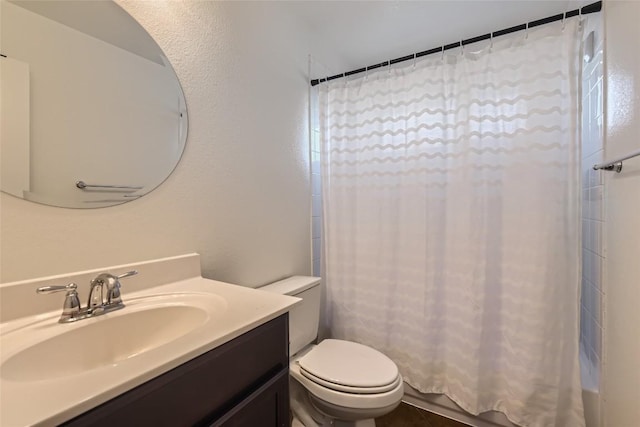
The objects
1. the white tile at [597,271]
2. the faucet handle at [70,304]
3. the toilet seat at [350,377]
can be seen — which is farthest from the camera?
the white tile at [597,271]

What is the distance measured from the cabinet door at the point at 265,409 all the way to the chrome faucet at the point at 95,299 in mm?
440

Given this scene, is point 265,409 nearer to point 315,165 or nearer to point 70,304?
point 70,304

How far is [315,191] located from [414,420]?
146cm

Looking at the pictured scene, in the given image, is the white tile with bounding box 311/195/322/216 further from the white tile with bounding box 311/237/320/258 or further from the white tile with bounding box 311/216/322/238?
the white tile with bounding box 311/237/320/258

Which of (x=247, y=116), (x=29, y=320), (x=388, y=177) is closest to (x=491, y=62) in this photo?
(x=388, y=177)

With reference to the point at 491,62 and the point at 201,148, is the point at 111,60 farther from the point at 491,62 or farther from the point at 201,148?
the point at 491,62

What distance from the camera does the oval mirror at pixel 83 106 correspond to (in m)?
0.72

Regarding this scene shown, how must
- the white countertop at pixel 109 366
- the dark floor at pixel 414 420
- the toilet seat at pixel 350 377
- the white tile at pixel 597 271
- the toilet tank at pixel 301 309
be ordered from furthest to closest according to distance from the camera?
1. the dark floor at pixel 414 420
2. the toilet tank at pixel 301 309
3. the white tile at pixel 597 271
4. the toilet seat at pixel 350 377
5. the white countertop at pixel 109 366

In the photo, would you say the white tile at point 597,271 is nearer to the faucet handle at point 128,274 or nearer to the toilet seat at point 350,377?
the toilet seat at point 350,377

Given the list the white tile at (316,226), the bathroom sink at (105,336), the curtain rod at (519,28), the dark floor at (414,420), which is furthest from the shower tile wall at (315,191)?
the bathroom sink at (105,336)

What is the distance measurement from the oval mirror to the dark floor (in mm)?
1676

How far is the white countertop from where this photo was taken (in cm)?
39

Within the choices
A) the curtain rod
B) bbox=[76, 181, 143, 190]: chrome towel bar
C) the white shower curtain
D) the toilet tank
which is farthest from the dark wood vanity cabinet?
the curtain rod

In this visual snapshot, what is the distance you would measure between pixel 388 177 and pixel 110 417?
151 centimetres
